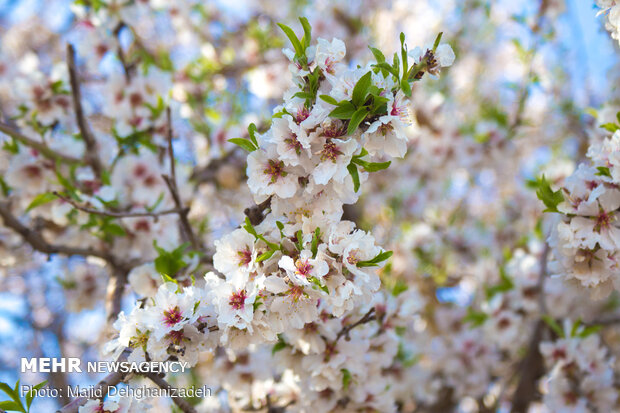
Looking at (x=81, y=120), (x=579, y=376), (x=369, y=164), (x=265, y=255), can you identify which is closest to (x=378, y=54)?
(x=369, y=164)

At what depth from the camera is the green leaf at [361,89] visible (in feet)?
4.50

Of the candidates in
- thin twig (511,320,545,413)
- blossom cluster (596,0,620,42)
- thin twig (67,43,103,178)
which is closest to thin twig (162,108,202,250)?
thin twig (67,43,103,178)

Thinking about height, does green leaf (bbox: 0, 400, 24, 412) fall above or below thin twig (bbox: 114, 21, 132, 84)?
below

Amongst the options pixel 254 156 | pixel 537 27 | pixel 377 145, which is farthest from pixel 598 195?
pixel 537 27

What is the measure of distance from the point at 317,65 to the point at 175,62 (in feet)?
10.3

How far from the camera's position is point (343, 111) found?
1396mm

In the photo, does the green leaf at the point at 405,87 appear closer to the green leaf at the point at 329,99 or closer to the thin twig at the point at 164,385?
the green leaf at the point at 329,99

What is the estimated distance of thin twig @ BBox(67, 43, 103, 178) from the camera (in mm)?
2605

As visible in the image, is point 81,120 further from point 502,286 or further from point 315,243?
point 502,286

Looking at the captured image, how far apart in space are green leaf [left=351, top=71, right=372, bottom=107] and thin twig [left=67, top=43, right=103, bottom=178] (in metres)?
1.85

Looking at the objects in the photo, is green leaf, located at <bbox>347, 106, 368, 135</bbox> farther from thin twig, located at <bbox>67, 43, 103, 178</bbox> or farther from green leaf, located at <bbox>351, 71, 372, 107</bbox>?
thin twig, located at <bbox>67, 43, 103, 178</bbox>

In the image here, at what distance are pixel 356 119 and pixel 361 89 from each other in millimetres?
87

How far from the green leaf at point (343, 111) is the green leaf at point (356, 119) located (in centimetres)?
2

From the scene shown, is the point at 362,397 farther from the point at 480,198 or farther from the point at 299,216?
the point at 480,198
